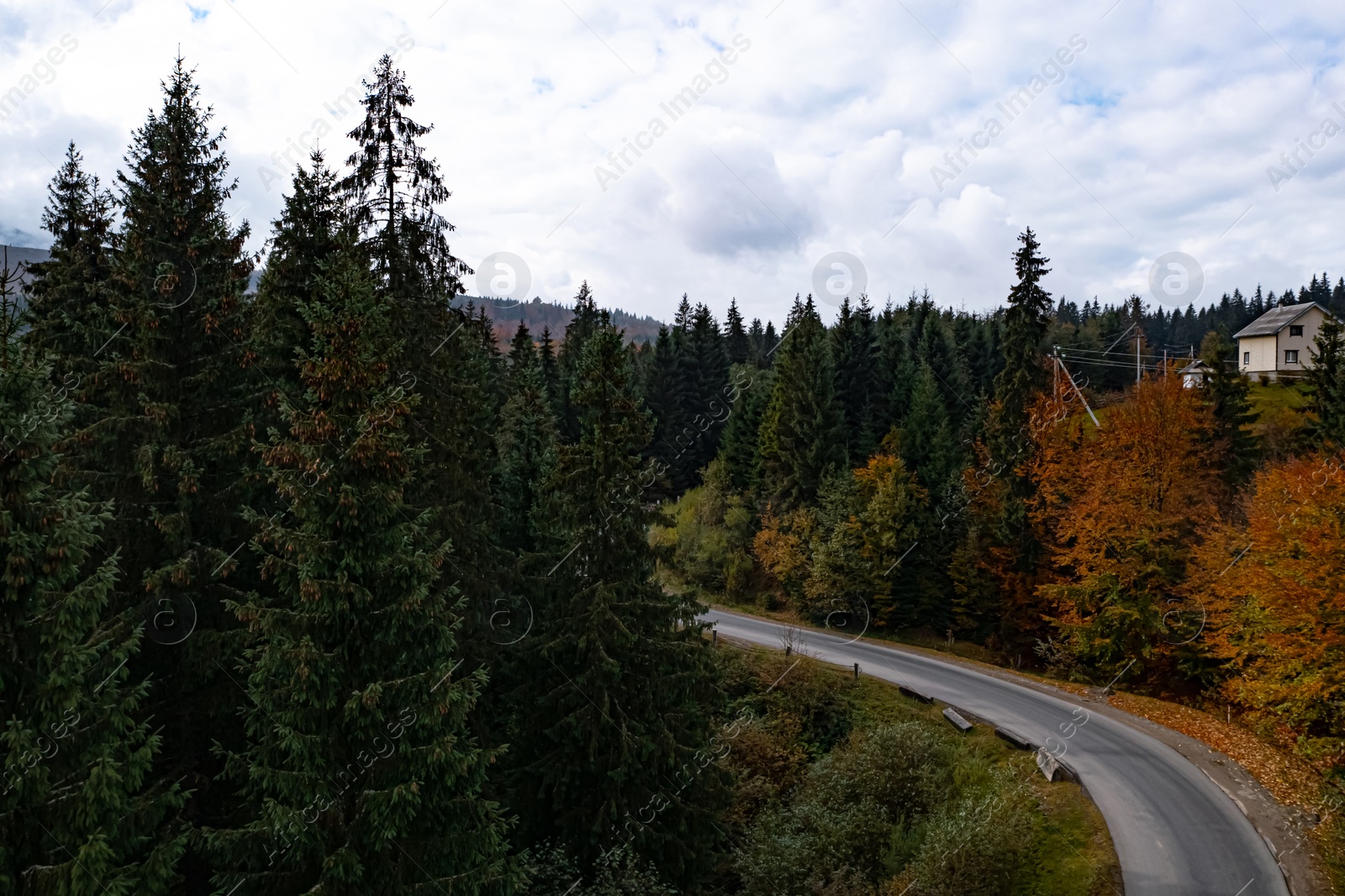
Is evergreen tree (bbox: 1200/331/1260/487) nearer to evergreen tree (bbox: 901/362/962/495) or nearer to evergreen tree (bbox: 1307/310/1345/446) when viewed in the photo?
evergreen tree (bbox: 1307/310/1345/446)

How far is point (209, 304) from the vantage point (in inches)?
581

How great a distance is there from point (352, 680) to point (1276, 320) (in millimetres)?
80079

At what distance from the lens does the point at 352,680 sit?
1195 cm

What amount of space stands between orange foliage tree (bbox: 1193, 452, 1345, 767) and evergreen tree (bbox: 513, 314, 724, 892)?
1602 cm

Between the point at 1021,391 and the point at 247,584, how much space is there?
34188 mm

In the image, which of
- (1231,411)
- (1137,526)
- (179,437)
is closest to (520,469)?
(179,437)

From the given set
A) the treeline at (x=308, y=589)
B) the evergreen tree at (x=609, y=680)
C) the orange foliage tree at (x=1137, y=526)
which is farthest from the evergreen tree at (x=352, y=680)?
the orange foliage tree at (x=1137, y=526)

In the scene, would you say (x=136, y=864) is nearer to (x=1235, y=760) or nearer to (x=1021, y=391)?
(x=1235, y=760)

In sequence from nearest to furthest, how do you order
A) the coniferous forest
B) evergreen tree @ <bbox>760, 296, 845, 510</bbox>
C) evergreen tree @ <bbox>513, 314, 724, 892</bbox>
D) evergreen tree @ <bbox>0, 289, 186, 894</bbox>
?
evergreen tree @ <bbox>0, 289, 186, 894</bbox>, the coniferous forest, evergreen tree @ <bbox>513, 314, 724, 892</bbox>, evergreen tree @ <bbox>760, 296, 845, 510</bbox>

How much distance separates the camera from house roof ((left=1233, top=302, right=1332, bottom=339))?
6316 cm

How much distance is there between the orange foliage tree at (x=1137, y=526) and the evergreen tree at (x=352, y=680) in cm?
2659

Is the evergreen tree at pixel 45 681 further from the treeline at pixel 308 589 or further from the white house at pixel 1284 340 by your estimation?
the white house at pixel 1284 340

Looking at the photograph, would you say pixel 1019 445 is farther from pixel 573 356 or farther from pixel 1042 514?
pixel 573 356

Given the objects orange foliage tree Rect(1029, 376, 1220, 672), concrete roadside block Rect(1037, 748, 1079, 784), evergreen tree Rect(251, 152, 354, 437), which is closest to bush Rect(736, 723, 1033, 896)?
concrete roadside block Rect(1037, 748, 1079, 784)
